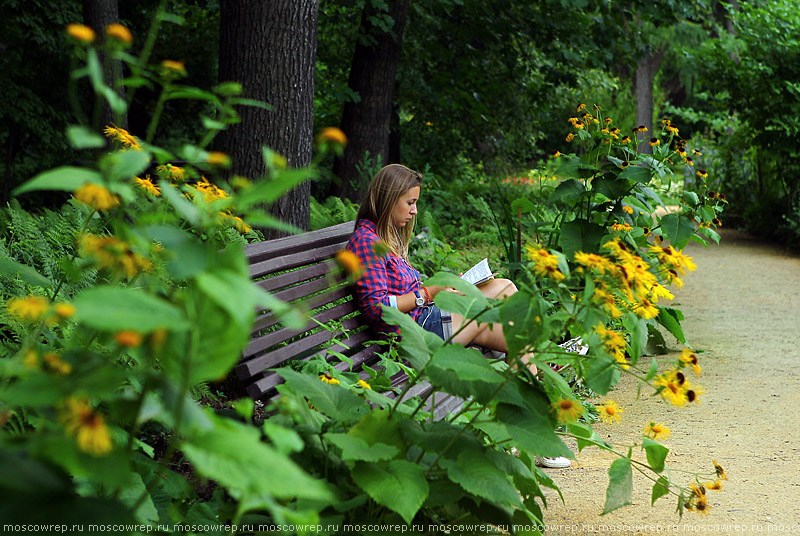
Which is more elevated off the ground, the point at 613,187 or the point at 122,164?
the point at 122,164

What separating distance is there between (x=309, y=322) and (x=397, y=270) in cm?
63

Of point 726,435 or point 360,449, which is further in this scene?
point 726,435

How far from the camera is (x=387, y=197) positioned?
3963mm

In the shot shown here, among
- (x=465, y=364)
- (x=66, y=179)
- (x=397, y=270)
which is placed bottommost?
(x=397, y=270)

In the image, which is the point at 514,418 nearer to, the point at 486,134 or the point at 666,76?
the point at 486,134

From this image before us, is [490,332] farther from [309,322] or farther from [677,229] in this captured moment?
[677,229]

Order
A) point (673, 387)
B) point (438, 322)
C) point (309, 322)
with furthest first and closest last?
point (438, 322), point (309, 322), point (673, 387)

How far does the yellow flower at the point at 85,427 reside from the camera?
1017 mm

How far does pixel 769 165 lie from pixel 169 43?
9.86 meters

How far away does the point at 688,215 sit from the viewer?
14.3 feet

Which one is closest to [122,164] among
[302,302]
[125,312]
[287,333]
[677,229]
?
[125,312]

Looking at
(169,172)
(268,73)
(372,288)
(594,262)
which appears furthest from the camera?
(268,73)

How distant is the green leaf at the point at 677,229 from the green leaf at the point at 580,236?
34 cm

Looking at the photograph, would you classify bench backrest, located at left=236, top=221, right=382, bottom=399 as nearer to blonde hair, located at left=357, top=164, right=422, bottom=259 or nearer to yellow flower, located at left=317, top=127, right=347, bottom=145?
blonde hair, located at left=357, top=164, right=422, bottom=259
